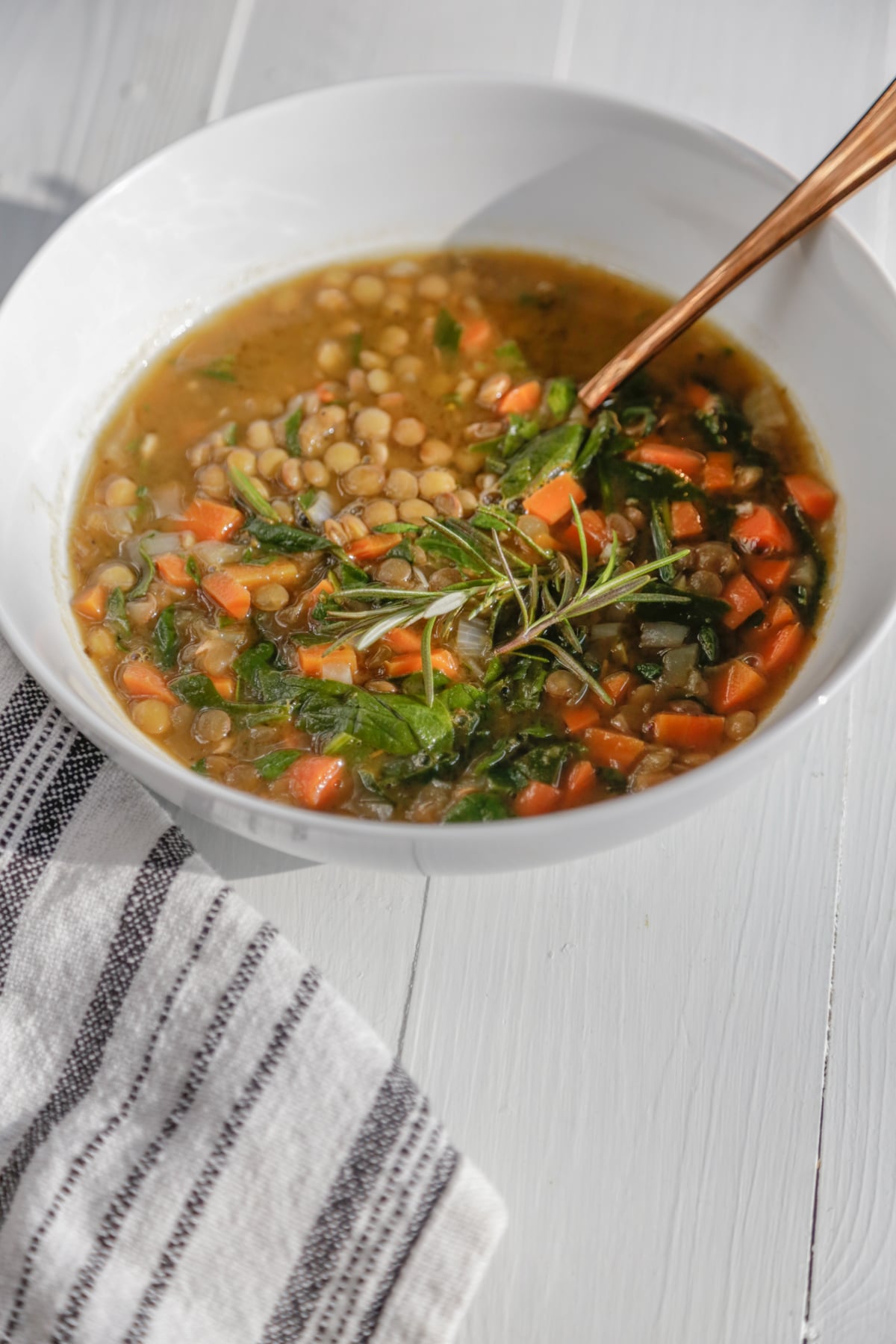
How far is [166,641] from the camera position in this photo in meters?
2.78

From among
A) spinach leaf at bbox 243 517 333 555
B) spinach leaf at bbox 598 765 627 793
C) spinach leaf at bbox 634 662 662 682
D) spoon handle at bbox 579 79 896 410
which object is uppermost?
spoon handle at bbox 579 79 896 410

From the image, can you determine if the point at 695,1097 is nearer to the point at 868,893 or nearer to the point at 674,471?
the point at 868,893

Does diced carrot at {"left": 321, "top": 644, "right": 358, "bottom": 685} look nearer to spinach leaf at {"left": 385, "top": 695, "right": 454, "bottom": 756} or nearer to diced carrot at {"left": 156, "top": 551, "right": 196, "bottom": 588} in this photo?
spinach leaf at {"left": 385, "top": 695, "right": 454, "bottom": 756}

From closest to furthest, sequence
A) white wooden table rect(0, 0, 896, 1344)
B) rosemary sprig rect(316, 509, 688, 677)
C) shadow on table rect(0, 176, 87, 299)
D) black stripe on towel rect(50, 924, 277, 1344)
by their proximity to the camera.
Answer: black stripe on towel rect(50, 924, 277, 1344), white wooden table rect(0, 0, 896, 1344), rosemary sprig rect(316, 509, 688, 677), shadow on table rect(0, 176, 87, 299)

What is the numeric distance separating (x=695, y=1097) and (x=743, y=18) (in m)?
3.35

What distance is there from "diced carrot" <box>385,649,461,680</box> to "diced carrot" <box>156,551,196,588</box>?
0.54m

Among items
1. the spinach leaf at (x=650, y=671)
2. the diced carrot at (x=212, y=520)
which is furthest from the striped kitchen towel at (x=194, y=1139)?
the spinach leaf at (x=650, y=671)

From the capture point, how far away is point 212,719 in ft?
8.69

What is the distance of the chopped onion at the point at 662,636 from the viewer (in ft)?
8.84

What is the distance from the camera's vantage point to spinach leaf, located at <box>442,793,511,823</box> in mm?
2477

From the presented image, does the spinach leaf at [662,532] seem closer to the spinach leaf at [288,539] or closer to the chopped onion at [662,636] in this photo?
the chopped onion at [662,636]

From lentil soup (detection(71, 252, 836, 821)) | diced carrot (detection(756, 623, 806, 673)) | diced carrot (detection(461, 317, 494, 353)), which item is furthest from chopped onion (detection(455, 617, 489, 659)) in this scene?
diced carrot (detection(461, 317, 494, 353))

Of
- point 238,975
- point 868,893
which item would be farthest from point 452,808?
point 868,893

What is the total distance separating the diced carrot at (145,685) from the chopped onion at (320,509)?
1.76ft
